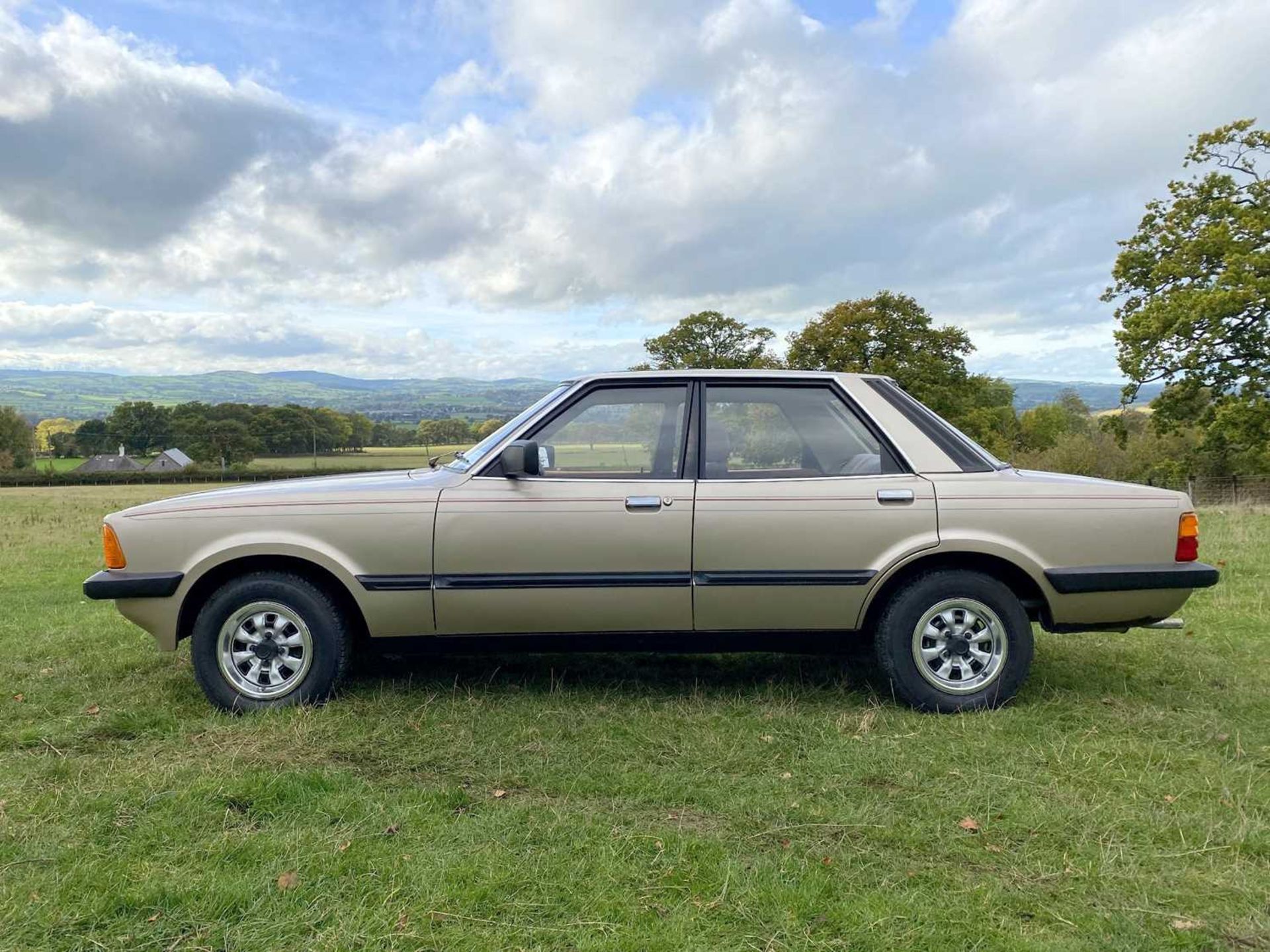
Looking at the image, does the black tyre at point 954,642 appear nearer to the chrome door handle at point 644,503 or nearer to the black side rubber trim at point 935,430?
the black side rubber trim at point 935,430

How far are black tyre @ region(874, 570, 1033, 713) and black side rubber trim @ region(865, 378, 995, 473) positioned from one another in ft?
1.88

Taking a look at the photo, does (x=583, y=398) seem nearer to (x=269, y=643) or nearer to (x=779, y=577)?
(x=779, y=577)

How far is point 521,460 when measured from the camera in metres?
4.16

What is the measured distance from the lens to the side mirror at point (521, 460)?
13.6 ft

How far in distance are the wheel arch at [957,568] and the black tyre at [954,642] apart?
1.7 inches

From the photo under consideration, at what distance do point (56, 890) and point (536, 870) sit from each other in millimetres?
1485

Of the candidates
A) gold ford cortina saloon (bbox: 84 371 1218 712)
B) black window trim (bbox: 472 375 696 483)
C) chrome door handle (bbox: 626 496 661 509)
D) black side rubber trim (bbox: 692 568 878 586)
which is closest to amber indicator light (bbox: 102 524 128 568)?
gold ford cortina saloon (bbox: 84 371 1218 712)

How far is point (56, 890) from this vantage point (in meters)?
2.66

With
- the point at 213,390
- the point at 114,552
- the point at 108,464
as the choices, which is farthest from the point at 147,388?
the point at 114,552

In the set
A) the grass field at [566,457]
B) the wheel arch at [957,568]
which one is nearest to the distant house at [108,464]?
the grass field at [566,457]

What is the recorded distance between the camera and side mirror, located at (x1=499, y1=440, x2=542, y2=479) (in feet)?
13.6

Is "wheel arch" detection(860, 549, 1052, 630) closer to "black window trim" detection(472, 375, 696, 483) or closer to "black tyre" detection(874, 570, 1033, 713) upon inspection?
"black tyre" detection(874, 570, 1033, 713)

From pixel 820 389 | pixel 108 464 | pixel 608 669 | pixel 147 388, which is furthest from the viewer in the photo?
pixel 147 388

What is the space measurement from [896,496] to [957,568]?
19.9 inches
